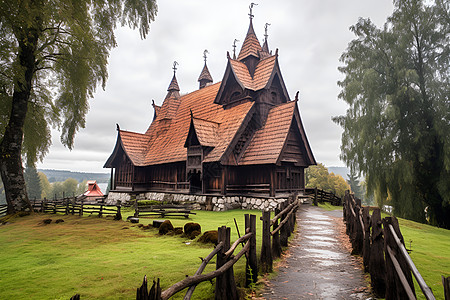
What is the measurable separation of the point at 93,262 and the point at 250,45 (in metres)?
22.7

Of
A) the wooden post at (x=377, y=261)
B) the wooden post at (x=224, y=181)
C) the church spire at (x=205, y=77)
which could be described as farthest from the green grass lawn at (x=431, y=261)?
the church spire at (x=205, y=77)

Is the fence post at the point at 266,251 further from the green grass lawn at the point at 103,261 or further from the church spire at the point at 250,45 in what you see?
the church spire at the point at 250,45

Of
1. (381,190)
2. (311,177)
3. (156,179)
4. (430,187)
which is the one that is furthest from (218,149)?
(311,177)

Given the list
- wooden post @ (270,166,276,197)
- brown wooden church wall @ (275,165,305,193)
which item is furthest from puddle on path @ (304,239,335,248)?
brown wooden church wall @ (275,165,305,193)

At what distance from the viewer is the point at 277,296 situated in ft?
17.2

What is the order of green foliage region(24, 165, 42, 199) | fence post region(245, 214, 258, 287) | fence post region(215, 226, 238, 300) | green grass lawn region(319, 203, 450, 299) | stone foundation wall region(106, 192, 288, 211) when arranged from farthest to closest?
green foliage region(24, 165, 42, 199) → stone foundation wall region(106, 192, 288, 211) → fence post region(245, 214, 258, 287) → green grass lawn region(319, 203, 450, 299) → fence post region(215, 226, 238, 300)

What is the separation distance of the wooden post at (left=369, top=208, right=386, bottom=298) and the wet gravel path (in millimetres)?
235

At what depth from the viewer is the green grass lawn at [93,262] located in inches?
222

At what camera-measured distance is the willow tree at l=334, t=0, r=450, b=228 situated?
17406mm

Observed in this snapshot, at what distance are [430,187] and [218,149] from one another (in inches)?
552

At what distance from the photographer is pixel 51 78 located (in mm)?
19906

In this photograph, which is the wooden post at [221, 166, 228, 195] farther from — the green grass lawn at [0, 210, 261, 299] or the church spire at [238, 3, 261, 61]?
the church spire at [238, 3, 261, 61]

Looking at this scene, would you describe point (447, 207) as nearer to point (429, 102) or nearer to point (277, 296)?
point (429, 102)

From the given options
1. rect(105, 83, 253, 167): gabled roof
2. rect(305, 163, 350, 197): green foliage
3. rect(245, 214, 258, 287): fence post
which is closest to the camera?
rect(245, 214, 258, 287): fence post
